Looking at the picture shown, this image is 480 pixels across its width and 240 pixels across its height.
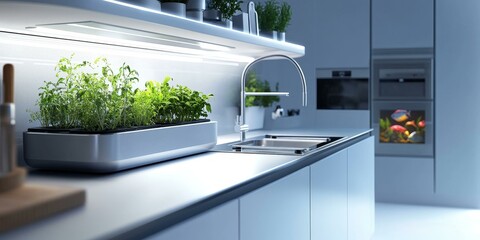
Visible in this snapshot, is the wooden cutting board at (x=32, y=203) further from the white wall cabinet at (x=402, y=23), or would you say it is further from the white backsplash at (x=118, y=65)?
the white wall cabinet at (x=402, y=23)

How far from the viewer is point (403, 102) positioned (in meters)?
5.16

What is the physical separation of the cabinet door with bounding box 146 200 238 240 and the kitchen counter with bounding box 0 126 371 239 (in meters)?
0.02

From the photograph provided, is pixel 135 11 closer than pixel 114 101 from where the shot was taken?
Yes

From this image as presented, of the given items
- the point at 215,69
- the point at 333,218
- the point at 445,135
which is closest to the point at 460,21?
the point at 445,135

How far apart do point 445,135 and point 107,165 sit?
398 cm

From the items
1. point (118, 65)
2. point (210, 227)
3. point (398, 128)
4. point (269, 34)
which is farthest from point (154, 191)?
point (398, 128)

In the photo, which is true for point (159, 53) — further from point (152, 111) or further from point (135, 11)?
point (135, 11)

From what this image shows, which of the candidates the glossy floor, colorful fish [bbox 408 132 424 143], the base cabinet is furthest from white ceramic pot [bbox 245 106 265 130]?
colorful fish [bbox 408 132 424 143]

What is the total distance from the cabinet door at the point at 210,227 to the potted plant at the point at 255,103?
217 cm

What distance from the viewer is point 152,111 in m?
2.08

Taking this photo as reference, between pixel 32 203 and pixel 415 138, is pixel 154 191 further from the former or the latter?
pixel 415 138

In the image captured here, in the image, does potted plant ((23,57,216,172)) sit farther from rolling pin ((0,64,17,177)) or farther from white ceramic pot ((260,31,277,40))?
white ceramic pot ((260,31,277,40))

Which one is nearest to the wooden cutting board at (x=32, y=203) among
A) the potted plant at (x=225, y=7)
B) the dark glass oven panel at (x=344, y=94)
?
the potted plant at (x=225, y=7)

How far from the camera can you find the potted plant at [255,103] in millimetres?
3766
